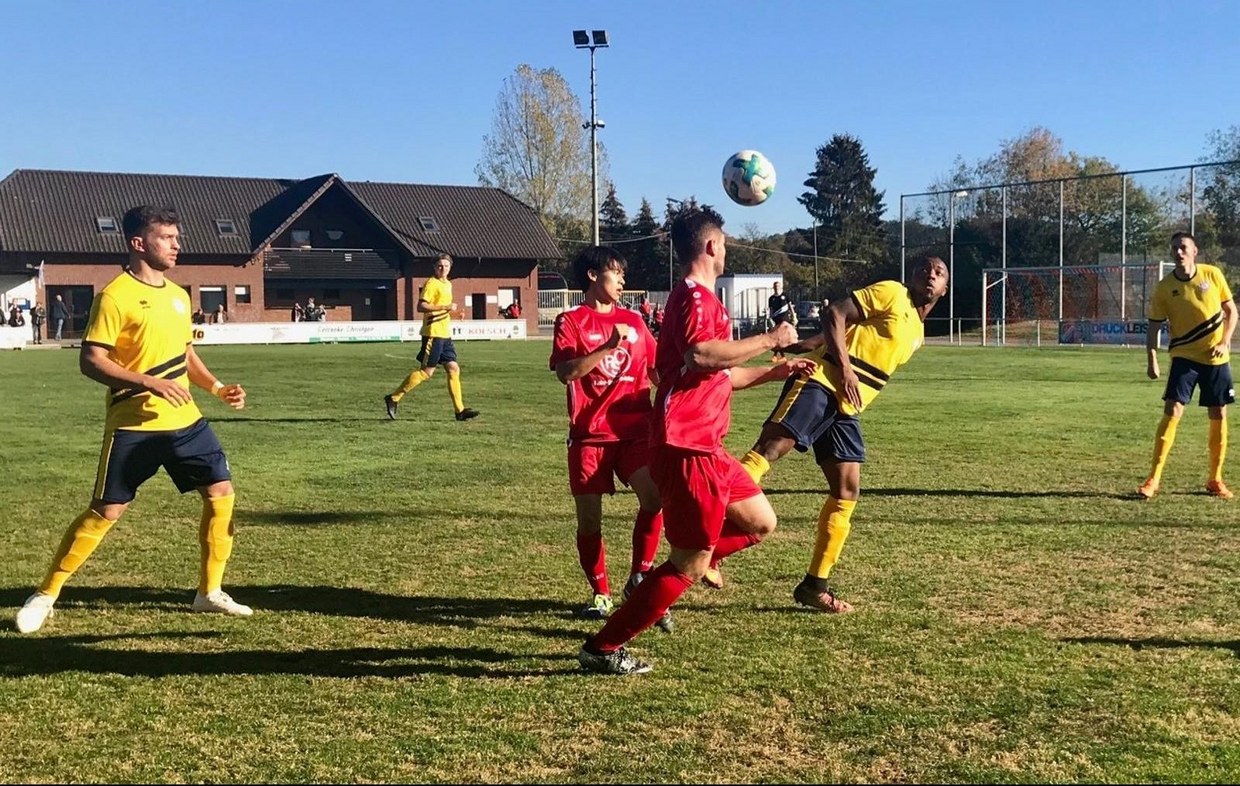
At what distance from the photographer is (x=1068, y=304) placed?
133 feet

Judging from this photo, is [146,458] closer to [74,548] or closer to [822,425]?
[74,548]

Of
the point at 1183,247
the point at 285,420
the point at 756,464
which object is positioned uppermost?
the point at 1183,247

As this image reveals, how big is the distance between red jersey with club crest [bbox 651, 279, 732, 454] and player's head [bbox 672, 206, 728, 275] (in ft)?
0.44

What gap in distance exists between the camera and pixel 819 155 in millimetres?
98938

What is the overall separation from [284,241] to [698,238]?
191ft

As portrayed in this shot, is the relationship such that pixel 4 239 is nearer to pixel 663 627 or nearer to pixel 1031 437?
pixel 1031 437

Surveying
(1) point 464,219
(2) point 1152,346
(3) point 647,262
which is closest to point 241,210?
(1) point 464,219

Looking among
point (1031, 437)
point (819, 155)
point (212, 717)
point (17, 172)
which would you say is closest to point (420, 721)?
point (212, 717)

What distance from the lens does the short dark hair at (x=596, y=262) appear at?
19.6ft

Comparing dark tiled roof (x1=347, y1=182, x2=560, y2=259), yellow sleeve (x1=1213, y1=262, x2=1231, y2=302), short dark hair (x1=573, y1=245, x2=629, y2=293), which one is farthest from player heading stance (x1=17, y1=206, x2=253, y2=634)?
dark tiled roof (x1=347, y1=182, x2=560, y2=259)

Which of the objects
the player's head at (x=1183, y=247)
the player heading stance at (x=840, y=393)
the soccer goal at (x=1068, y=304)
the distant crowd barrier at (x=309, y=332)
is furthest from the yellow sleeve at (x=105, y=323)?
the distant crowd barrier at (x=309, y=332)

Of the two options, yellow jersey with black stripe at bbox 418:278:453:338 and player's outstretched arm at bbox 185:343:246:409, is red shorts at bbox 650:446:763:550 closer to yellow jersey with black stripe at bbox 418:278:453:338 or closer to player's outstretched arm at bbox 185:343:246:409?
player's outstretched arm at bbox 185:343:246:409

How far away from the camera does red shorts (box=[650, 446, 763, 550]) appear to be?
188 inches

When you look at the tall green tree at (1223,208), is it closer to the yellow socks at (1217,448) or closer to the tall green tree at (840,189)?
the yellow socks at (1217,448)
